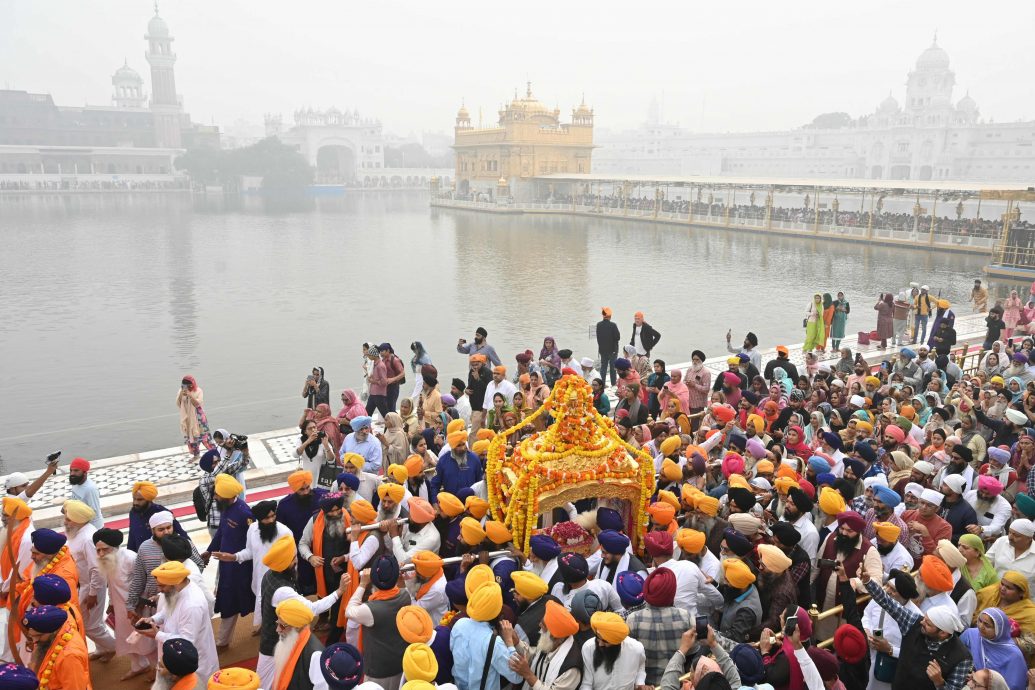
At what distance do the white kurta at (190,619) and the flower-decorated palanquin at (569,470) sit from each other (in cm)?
174

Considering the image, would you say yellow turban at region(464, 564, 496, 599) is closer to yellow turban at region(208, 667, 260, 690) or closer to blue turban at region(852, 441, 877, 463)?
yellow turban at region(208, 667, 260, 690)

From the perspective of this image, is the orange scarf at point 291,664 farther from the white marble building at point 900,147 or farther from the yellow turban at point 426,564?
the white marble building at point 900,147

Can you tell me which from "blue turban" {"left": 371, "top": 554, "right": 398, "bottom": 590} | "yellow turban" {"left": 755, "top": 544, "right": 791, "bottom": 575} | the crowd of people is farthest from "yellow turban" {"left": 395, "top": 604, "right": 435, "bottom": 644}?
"yellow turban" {"left": 755, "top": 544, "right": 791, "bottom": 575}

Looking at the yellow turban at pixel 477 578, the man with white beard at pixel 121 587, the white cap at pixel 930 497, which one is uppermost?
the white cap at pixel 930 497

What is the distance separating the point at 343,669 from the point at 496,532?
56.2 inches

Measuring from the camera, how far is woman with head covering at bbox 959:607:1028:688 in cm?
315

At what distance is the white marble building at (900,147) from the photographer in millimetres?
63688

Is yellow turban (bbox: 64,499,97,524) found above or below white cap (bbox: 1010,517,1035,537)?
below

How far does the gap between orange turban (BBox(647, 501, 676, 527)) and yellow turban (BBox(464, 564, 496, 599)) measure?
1238 millimetres

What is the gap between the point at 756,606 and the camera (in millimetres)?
3514

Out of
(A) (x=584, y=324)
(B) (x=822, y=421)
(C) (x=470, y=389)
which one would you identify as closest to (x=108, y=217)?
(A) (x=584, y=324)

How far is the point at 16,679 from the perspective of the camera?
8.57 feet

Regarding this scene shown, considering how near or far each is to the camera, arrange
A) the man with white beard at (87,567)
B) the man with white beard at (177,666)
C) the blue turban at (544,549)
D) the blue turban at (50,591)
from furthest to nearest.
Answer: the man with white beard at (87,567), the blue turban at (544,549), the blue turban at (50,591), the man with white beard at (177,666)

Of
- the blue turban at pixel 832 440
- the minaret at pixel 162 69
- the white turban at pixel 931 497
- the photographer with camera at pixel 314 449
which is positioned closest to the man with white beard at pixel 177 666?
the photographer with camera at pixel 314 449
